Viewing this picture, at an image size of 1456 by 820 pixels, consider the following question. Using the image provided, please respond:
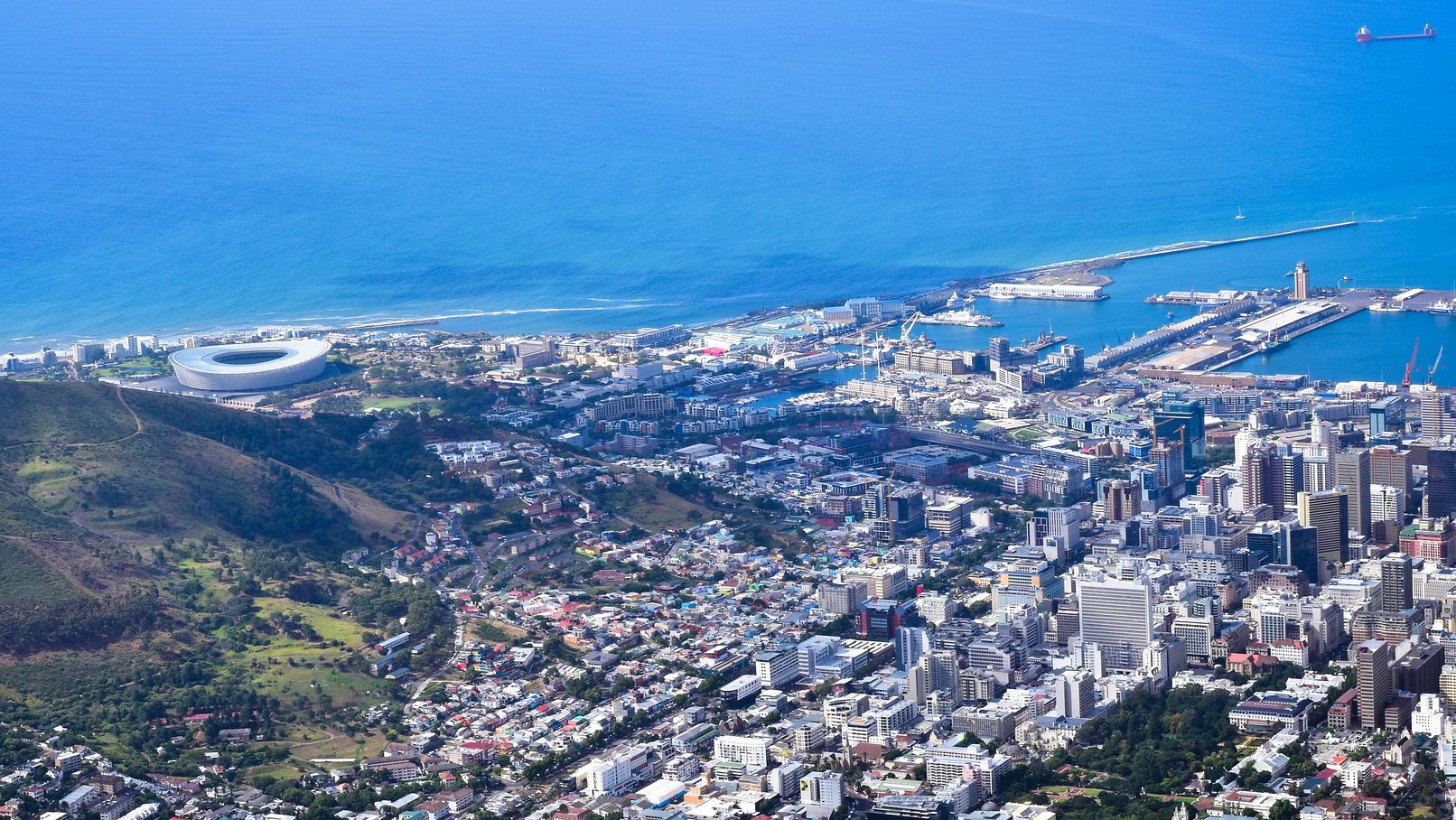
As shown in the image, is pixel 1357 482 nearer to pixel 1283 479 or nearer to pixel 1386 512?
pixel 1386 512

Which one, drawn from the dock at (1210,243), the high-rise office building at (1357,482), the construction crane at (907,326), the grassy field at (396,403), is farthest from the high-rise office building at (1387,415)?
the dock at (1210,243)

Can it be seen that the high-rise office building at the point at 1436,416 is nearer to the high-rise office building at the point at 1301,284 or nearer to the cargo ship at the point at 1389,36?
the high-rise office building at the point at 1301,284

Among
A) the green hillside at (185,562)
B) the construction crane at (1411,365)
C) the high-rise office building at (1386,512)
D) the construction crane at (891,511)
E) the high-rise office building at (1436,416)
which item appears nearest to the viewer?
the green hillside at (185,562)

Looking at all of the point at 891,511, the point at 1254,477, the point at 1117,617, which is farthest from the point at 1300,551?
the point at 891,511

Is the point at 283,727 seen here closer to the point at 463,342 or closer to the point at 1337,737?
the point at 1337,737

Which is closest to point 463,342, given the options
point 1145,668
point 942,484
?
point 942,484
